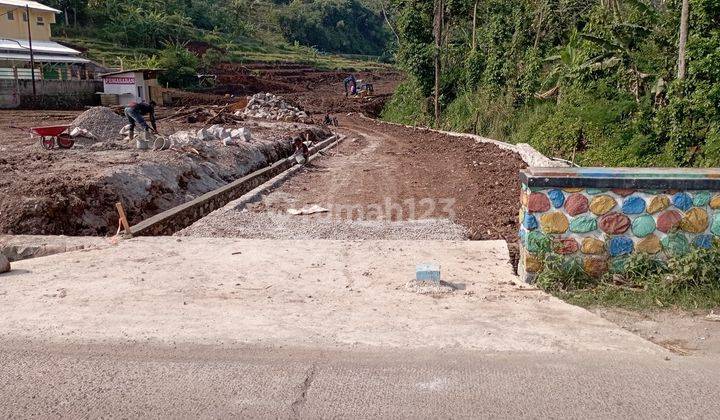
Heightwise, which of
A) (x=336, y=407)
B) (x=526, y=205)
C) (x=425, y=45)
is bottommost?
(x=336, y=407)

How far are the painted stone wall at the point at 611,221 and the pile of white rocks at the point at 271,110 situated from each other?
26444mm

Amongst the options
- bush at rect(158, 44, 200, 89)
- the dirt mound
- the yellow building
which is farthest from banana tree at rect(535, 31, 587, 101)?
bush at rect(158, 44, 200, 89)

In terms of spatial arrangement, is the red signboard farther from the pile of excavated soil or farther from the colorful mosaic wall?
the colorful mosaic wall

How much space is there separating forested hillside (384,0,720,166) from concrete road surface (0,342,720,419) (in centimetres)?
957

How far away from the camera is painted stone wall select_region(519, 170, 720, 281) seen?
562 cm

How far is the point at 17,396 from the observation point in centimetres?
384

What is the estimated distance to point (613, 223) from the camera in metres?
5.70

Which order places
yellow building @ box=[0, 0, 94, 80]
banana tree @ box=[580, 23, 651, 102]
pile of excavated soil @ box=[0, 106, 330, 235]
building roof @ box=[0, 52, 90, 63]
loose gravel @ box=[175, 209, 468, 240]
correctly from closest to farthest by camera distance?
loose gravel @ box=[175, 209, 468, 240], pile of excavated soil @ box=[0, 106, 330, 235], banana tree @ box=[580, 23, 651, 102], building roof @ box=[0, 52, 90, 63], yellow building @ box=[0, 0, 94, 80]

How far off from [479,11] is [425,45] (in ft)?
10.0

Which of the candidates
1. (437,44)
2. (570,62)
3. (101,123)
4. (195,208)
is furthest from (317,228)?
(437,44)

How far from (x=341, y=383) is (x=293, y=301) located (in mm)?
1648

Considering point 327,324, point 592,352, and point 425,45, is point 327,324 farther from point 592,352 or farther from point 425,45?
point 425,45

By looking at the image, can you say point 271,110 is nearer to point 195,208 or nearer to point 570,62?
point 570,62

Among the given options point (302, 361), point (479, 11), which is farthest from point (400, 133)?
point (302, 361)
